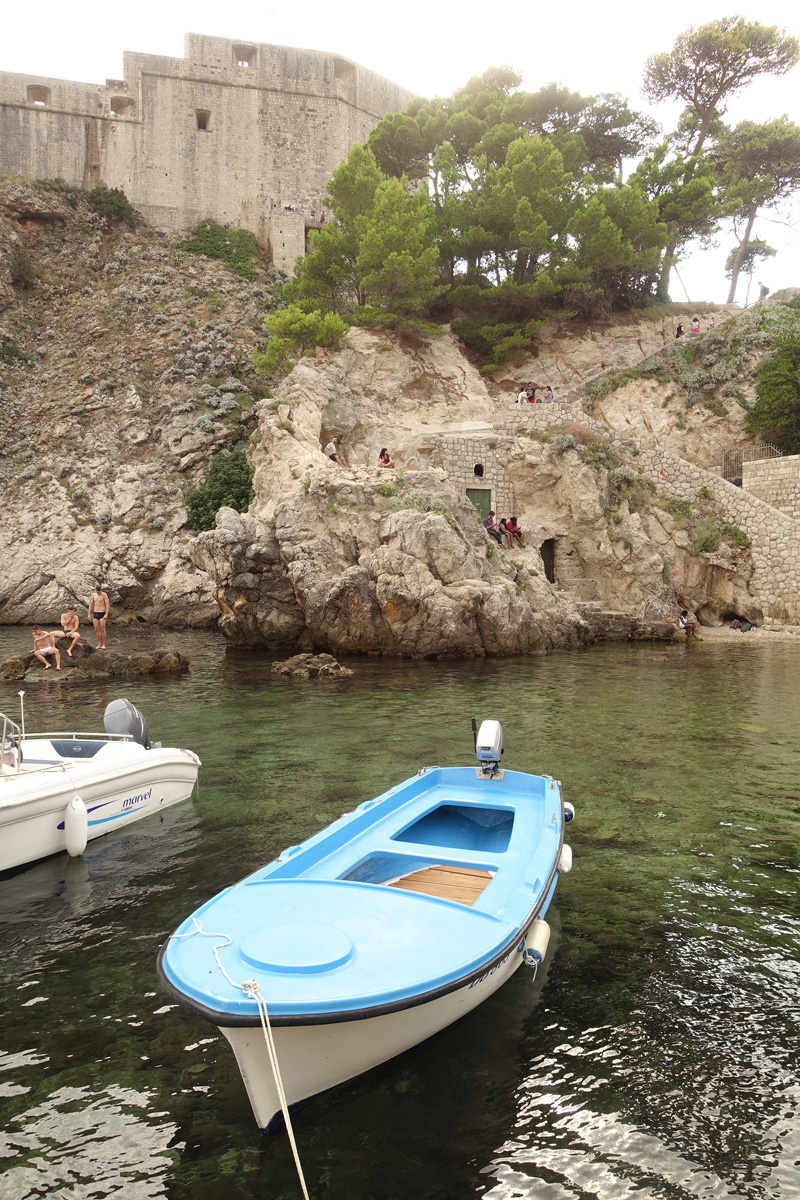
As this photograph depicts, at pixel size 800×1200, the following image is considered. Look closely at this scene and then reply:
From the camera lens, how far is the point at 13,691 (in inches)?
523

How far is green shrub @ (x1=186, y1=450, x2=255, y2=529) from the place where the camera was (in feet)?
90.0

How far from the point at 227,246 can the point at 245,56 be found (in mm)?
11234

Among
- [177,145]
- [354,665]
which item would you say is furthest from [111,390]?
[354,665]

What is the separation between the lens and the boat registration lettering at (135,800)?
6827mm

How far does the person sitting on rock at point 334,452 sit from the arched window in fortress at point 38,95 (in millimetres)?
29002

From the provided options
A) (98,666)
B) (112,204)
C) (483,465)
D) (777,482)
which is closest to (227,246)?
(112,204)

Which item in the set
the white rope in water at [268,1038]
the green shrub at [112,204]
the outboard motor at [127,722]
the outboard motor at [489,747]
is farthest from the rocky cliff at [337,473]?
the white rope in water at [268,1038]

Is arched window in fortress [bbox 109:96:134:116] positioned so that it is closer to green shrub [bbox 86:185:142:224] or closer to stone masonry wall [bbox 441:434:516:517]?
green shrub [bbox 86:185:142:224]

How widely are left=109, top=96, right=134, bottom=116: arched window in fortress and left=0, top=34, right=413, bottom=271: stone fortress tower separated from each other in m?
0.05

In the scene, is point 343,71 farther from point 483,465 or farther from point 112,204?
point 483,465

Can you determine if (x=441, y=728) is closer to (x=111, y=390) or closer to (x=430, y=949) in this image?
(x=430, y=949)

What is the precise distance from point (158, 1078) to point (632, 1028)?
2431mm

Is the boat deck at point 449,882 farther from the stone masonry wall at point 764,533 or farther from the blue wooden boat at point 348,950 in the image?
the stone masonry wall at point 764,533

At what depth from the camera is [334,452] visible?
71.3 ft
